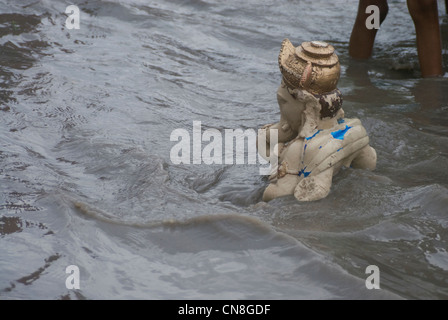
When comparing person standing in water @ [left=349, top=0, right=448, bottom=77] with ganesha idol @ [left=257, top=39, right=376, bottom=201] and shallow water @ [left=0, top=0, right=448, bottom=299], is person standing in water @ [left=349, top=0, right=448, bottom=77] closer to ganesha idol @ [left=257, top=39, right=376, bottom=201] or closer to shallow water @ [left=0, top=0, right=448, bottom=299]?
shallow water @ [left=0, top=0, right=448, bottom=299]

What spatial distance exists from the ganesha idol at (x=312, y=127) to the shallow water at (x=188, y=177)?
121 mm

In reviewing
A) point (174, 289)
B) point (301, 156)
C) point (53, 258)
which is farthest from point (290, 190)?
point (53, 258)

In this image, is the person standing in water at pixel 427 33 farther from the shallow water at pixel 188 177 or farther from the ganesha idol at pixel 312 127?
the ganesha idol at pixel 312 127

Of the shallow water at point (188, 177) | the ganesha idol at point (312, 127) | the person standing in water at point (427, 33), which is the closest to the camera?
the shallow water at point (188, 177)

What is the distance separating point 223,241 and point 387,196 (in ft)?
3.50

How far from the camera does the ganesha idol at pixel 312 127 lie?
11.8 ft

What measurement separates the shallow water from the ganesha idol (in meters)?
0.12

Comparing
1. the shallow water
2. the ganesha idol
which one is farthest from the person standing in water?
the ganesha idol

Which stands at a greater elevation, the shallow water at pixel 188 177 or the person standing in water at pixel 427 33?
the person standing in water at pixel 427 33

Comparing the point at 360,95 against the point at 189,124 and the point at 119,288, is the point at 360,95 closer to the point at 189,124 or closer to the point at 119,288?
the point at 189,124

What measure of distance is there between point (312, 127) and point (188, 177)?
110 cm

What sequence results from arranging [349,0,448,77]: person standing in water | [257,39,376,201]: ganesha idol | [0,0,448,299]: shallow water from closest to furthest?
[0,0,448,299]: shallow water, [257,39,376,201]: ganesha idol, [349,0,448,77]: person standing in water

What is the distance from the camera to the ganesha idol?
3.61 m

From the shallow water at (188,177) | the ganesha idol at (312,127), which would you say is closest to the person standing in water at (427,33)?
the shallow water at (188,177)
